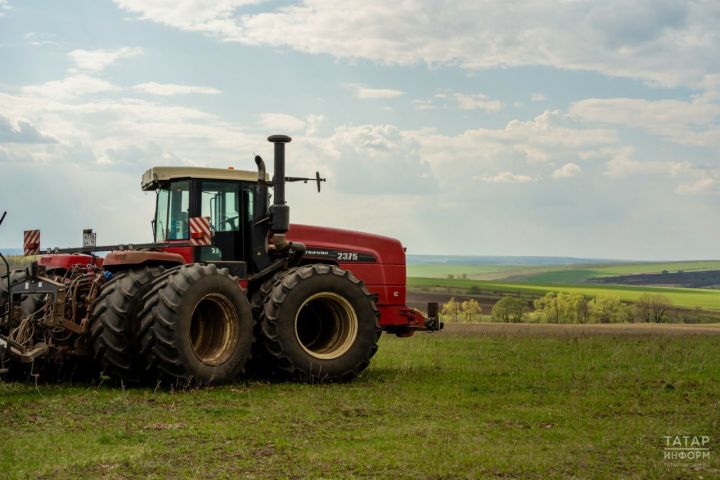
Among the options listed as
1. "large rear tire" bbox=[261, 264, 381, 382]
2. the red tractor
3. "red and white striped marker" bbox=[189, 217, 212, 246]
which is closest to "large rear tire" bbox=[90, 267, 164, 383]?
the red tractor

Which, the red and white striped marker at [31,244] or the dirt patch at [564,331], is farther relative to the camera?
the dirt patch at [564,331]

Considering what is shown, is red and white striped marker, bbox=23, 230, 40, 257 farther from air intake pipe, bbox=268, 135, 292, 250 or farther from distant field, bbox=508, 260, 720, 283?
distant field, bbox=508, 260, 720, 283

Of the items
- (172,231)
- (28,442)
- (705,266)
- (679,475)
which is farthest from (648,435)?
(705,266)

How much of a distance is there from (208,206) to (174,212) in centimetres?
55

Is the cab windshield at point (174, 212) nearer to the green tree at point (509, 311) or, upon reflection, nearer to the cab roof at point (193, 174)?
the cab roof at point (193, 174)

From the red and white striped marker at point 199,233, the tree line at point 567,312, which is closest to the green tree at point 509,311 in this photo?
the tree line at point 567,312

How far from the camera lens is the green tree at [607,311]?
6473 cm

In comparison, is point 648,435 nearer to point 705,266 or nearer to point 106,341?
point 106,341

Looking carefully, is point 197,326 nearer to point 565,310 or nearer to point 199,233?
point 199,233

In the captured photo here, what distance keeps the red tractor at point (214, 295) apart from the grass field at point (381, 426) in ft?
1.73

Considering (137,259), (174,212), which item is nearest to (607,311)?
(174,212)

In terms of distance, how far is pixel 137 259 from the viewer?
13023 mm

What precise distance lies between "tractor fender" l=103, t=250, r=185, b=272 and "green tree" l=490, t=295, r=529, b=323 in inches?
1810

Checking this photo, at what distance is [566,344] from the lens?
2228cm
